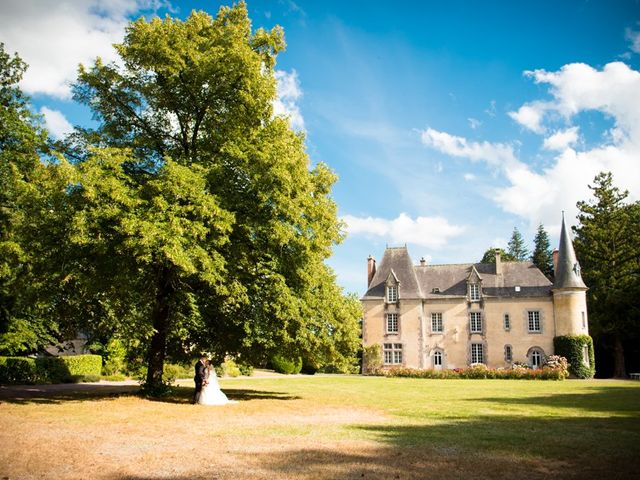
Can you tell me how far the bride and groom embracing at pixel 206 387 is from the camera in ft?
48.7

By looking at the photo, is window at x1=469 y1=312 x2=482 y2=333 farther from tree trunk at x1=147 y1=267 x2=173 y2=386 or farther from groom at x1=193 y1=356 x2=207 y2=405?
groom at x1=193 y1=356 x2=207 y2=405

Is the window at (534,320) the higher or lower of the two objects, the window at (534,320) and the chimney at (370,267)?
the lower

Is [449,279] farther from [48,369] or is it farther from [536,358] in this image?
[48,369]

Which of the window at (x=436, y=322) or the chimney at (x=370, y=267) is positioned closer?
the window at (x=436, y=322)

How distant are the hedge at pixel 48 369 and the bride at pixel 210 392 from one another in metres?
12.9

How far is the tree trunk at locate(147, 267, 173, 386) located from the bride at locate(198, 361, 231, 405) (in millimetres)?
2502

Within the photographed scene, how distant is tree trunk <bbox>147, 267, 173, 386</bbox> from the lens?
16375mm

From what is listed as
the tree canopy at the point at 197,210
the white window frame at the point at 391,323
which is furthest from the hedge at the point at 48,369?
the white window frame at the point at 391,323

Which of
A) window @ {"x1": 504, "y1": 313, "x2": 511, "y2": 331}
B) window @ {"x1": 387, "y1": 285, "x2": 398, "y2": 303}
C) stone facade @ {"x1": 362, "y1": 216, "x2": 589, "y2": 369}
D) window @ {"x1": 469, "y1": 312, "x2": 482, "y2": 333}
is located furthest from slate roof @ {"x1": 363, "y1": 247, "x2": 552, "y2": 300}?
window @ {"x1": 469, "y1": 312, "x2": 482, "y2": 333}

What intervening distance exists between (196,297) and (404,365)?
29705mm

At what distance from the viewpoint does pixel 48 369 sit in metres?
24.3

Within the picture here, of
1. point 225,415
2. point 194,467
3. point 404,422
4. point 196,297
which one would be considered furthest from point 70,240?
point 404,422

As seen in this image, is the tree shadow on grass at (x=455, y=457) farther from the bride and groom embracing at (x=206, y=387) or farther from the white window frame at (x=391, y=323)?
the white window frame at (x=391, y=323)

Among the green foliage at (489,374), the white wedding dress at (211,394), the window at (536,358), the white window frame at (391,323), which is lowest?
the green foliage at (489,374)
